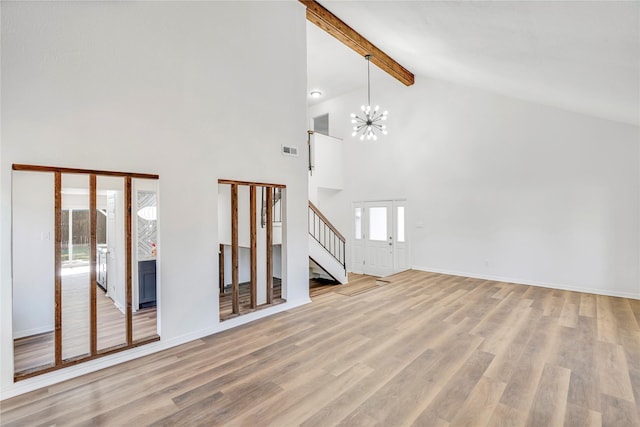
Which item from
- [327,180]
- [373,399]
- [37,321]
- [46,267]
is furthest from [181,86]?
[327,180]

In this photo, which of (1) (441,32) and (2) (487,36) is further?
(1) (441,32)

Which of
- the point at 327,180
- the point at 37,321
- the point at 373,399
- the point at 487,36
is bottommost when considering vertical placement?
the point at 373,399

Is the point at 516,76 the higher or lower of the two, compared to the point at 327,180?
higher

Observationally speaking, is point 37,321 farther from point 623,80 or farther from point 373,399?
point 623,80

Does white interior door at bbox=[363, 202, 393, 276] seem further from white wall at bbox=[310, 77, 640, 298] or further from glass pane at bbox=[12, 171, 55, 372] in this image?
glass pane at bbox=[12, 171, 55, 372]

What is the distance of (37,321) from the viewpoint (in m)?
3.44

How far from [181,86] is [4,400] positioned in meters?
3.33

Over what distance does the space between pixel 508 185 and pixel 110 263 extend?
7093 millimetres

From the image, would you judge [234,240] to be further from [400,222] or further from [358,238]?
[358,238]

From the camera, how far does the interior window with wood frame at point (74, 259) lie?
Result: 2.73 metres

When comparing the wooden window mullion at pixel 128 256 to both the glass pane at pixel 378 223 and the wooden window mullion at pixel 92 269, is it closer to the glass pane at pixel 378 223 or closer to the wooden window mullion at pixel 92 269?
the wooden window mullion at pixel 92 269

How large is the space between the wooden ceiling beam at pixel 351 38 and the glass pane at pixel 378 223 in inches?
135

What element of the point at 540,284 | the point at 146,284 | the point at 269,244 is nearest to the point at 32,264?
the point at 146,284

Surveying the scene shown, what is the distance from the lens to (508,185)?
6.30 metres
